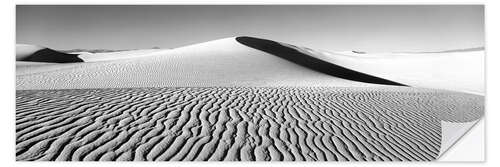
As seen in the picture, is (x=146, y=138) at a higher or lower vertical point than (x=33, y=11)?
lower

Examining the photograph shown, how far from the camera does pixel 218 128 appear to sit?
17.7ft

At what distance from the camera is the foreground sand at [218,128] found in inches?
177

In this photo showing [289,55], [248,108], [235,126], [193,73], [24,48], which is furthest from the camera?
[289,55]

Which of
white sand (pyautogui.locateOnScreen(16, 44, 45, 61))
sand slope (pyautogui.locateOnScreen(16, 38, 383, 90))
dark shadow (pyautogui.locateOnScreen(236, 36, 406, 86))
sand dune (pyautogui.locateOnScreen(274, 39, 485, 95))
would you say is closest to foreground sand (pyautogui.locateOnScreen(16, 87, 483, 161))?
white sand (pyautogui.locateOnScreen(16, 44, 45, 61))

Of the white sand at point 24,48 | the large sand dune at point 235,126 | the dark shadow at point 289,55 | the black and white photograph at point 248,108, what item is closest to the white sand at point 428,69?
the dark shadow at point 289,55

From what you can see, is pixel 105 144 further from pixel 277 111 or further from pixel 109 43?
pixel 109 43

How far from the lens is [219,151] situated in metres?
4.51

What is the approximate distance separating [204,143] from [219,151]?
34 cm

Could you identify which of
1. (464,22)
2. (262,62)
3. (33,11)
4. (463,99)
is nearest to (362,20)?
(464,22)

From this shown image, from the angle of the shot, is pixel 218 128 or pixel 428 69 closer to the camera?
pixel 218 128

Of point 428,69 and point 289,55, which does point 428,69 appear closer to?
point 428,69

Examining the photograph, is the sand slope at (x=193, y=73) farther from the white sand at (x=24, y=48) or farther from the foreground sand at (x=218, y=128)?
the foreground sand at (x=218, y=128)

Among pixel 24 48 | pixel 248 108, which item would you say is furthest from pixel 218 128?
pixel 24 48

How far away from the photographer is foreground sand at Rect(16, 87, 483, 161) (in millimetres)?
4496
